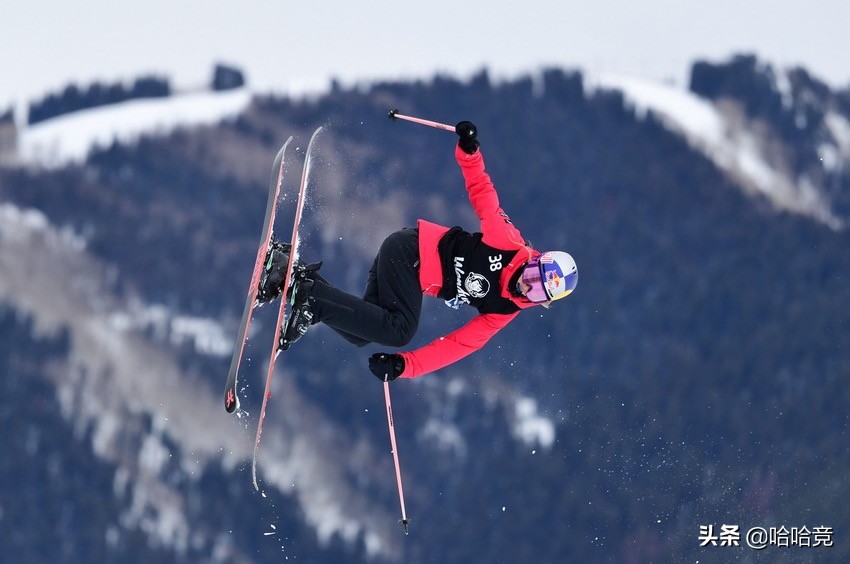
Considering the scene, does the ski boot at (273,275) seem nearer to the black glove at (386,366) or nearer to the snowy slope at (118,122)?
the black glove at (386,366)

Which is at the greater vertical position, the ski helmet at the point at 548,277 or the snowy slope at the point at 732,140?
the ski helmet at the point at 548,277

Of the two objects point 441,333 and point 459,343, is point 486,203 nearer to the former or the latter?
point 459,343

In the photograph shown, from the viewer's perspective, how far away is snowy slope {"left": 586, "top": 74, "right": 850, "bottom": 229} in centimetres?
7138

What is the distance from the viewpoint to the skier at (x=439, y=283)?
7.80m

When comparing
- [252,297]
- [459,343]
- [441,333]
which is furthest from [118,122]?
[459,343]

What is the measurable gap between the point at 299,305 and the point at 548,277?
1.38 m

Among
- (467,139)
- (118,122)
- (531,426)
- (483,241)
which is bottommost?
(531,426)

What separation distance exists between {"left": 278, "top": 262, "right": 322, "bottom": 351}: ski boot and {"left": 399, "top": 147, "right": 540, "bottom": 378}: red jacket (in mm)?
625

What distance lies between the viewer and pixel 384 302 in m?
8.02

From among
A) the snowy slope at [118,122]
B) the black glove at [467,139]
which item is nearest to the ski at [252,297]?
the black glove at [467,139]

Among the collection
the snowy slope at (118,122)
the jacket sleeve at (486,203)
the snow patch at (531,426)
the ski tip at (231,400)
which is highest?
the jacket sleeve at (486,203)

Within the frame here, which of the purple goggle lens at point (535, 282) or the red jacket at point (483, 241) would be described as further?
the red jacket at point (483, 241)

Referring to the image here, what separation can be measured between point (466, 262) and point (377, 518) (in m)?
43.0

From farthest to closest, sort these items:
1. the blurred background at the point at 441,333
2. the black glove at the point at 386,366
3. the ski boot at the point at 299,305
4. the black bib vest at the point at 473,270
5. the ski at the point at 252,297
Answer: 1. the blurred background at the point at 441,333
2. the black bib vest at the point at 473,270
3. the black glove at the point at 386,366
4. the ski boot at the point at 299,305
5. the ski at the point at 252,297
